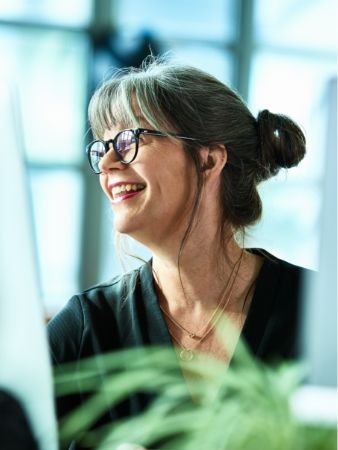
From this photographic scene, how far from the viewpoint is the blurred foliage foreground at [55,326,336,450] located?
21.4 inches

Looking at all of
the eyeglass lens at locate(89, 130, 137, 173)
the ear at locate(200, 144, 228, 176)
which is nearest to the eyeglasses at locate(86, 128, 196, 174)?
the eyeglass lens at locate(89, 130, 137, 173)

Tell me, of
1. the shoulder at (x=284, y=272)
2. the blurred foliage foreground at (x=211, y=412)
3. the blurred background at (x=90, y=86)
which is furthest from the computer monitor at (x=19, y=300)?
the blurred background at (x=90, y=86)

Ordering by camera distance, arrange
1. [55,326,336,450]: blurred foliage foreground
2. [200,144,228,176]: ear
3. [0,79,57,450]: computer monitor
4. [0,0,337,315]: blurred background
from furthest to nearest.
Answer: [0,0,337,315]: blurred background < [200,144,228,176]: ear < [0,79,57,450]: computer monitor < [55,326,336,450]: blurred foliage foreground

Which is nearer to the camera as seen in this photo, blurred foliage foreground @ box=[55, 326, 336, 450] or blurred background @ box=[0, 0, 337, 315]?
blurred foliage foreground @ box=[55, 326, 336, 450]

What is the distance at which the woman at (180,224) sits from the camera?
1.39 meters

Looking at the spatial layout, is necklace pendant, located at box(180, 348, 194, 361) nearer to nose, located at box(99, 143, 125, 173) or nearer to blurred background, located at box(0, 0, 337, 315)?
nose, located at box(99, 143, 125, 173)

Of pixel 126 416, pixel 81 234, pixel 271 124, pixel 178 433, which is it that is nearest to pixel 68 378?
pixel 178 433

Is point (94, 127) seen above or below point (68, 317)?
above

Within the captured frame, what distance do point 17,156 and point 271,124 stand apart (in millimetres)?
970

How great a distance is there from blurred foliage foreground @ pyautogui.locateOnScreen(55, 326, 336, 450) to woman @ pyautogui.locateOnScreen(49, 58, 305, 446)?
0.67 meters

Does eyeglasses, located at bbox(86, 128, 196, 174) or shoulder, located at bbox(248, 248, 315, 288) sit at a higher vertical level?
eyeglasses, located at bbox(86, 128, 196, 174)

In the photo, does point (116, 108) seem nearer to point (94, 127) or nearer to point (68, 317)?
point (94, 127)

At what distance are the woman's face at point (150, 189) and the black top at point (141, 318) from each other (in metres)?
0.13

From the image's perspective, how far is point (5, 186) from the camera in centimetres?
69
